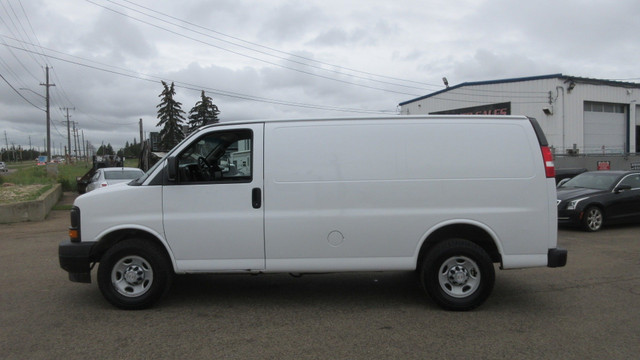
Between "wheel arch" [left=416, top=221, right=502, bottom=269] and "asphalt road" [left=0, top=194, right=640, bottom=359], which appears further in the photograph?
"wheel arch" [left=416, top=221, right=502, bottom=269]

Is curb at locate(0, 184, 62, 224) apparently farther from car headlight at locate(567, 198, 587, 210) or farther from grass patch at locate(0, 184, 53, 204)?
car headlight at locate(567, 198, 587, 210)

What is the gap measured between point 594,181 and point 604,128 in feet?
84.6

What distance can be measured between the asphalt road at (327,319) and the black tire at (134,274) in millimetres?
180

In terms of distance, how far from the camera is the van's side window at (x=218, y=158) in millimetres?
5266

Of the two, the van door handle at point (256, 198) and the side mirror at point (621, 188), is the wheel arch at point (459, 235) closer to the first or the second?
the van door handle at point (256, 198)

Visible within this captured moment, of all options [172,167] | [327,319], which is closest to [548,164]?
[327,319]

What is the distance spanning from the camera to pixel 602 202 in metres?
10.7

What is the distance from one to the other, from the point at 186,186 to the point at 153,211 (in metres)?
0.45

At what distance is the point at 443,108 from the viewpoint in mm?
37531

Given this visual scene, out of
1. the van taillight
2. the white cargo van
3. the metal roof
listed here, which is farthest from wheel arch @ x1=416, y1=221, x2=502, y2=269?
the metal roof

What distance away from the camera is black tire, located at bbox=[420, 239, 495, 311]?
5109mm

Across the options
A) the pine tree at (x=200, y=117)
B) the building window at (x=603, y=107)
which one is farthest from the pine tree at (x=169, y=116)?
the building window at (x=603, y=107)

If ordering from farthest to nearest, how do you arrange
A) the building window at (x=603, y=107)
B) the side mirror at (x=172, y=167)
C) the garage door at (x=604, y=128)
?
1. the garage door at (x=604, y=128)
2. the building window at (x=603, y=107)
3. the side mirror at (x=172, y=167)

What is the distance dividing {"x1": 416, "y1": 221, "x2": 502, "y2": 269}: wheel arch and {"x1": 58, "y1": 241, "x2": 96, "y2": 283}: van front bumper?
142 inches
